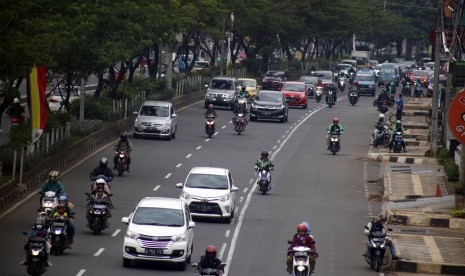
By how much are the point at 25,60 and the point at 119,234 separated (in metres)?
5.37

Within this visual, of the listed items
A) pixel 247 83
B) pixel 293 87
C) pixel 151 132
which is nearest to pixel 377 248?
pixel 151 132

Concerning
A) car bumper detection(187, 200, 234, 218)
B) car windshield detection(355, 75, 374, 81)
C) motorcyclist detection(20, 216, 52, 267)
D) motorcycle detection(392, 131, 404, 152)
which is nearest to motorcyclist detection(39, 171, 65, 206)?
car bumper detection(187, 200, 234, 218)

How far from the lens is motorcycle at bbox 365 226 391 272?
99.8ft

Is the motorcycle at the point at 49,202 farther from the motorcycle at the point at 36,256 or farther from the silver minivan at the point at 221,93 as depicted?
the silver minivan at the point at 221,93

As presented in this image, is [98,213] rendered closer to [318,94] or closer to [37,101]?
[37,101]

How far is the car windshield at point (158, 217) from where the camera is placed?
96.3 feet

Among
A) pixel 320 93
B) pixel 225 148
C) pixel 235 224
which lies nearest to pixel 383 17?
pixel 320 93

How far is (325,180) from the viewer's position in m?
48.4

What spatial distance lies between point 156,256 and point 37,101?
14.8m

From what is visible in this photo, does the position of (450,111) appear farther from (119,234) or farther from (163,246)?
(119,234)

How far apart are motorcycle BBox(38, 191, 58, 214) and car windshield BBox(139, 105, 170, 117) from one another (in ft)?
88.7

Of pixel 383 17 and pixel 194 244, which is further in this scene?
pixel 383 17

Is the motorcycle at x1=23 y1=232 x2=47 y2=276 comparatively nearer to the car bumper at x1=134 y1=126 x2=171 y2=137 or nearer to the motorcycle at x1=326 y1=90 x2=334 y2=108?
the car bumper at x1=134 y1=126 x2=171 y2=137

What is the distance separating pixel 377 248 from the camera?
30.4 meters
